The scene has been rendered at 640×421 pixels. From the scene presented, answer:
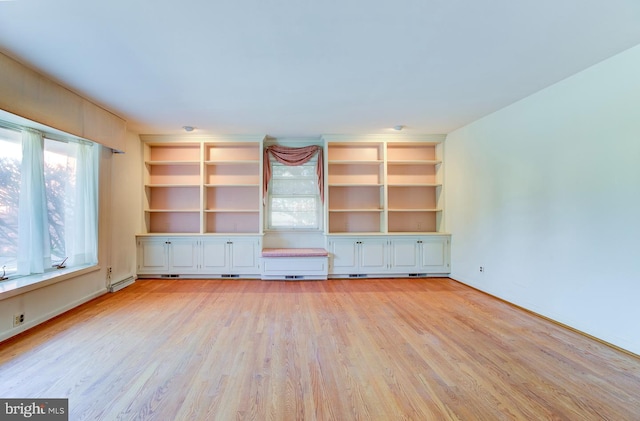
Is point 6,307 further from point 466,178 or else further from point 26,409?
point 466,178

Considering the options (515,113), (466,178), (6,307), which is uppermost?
(515,113)

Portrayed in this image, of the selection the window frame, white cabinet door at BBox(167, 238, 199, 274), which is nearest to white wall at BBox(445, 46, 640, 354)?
the window frame

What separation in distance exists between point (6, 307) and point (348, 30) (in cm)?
382

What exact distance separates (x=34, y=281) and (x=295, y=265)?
3.12m

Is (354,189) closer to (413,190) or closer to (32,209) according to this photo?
(413,190)

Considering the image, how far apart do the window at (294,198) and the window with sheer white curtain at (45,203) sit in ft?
8.63

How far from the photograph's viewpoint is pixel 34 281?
2621 mm

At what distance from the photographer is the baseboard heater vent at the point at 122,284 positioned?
3775 millimetres

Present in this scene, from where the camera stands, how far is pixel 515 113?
3.28 metres

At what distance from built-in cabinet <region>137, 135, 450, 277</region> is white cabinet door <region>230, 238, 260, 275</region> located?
2 centimetres

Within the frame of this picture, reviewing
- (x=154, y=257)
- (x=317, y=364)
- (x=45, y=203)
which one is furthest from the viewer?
(x=154, y=257)

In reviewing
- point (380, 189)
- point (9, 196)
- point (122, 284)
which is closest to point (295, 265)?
point (380, 189)

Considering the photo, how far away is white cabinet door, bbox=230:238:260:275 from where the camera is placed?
4559 millimetres

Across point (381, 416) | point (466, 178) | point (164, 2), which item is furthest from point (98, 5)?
point (466, 178)
